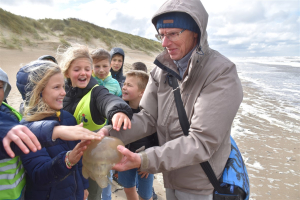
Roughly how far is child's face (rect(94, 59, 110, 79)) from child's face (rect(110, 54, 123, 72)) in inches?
54.7

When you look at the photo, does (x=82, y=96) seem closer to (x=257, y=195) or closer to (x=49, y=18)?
(x=257, y=195)

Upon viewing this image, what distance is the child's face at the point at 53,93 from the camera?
1973 millimetres

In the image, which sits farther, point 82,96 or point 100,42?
point 100,42

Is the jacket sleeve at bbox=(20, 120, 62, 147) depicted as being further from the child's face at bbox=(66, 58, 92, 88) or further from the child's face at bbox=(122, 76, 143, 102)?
the child's face at bbox=(122, 76, 143, 102)

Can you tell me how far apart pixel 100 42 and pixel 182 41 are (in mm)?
24013

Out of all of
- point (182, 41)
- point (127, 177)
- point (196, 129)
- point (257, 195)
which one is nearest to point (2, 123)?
point (196, 129)

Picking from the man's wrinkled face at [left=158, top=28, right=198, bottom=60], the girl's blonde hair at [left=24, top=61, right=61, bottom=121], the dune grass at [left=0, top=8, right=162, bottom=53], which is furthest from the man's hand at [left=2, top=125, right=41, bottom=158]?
the dune grass at [left=0, top=8, right=162, bottom=53]

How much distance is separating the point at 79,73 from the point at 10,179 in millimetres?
1293

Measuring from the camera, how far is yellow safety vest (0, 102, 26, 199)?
1.62 m

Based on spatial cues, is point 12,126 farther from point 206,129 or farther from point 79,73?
point 206,129

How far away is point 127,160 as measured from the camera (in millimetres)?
1711

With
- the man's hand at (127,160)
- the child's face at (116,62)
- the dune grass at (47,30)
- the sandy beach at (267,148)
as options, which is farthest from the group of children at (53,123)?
the dune grass at (47,30)

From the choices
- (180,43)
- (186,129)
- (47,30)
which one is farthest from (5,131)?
(47,30)

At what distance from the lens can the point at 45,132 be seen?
152 centimetres
